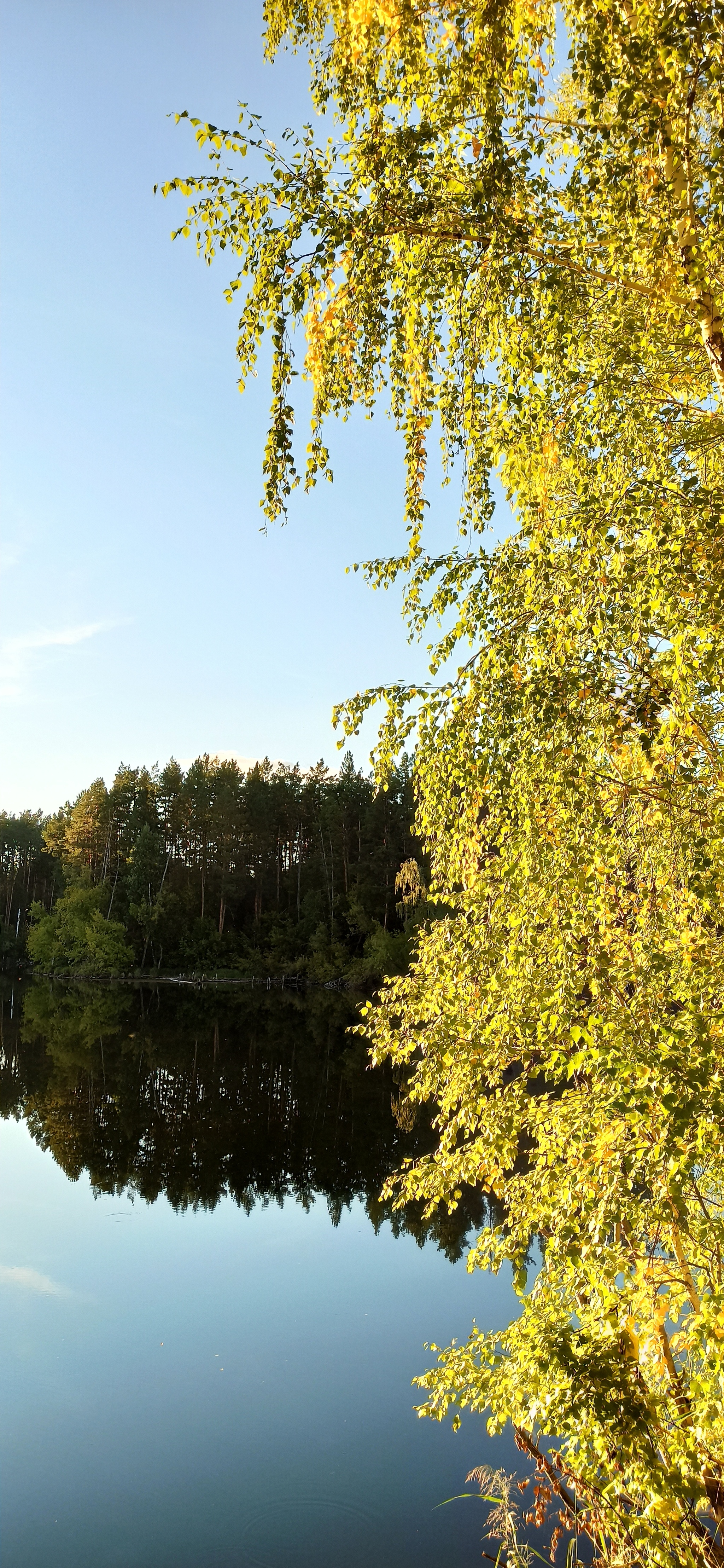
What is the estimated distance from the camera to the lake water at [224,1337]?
6.73 metres

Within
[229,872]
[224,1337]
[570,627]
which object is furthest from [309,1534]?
[229,872]

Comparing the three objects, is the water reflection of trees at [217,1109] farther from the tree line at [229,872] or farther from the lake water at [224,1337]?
the tree line at [229,872]

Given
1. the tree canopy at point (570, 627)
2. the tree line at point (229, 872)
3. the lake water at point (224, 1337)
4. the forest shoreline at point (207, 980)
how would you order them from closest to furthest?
the tree canopy at point (570, 627) < the lake water at point (224, 1337) < the forest shoreline at point (207, 980) < the tree line at point (229, 872)

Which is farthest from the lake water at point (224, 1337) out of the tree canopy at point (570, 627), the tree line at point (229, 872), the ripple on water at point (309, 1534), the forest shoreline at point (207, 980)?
the tree line at point (229, 872)

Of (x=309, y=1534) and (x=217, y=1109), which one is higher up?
(x=217, y=1109)

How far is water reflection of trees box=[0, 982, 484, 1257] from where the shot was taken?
586 inches

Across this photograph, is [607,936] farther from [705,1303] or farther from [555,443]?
[555,443]

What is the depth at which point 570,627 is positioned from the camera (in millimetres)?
Result: 3744

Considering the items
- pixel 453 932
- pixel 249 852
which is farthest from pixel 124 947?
pixel 453 932

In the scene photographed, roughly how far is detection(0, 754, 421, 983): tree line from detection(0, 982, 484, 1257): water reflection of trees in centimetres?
1473

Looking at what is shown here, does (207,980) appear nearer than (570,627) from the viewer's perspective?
No

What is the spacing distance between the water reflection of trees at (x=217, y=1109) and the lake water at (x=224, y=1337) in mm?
89

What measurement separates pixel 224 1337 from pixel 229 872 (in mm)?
44307

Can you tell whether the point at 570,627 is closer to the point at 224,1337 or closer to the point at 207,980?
the point at 224,1337
